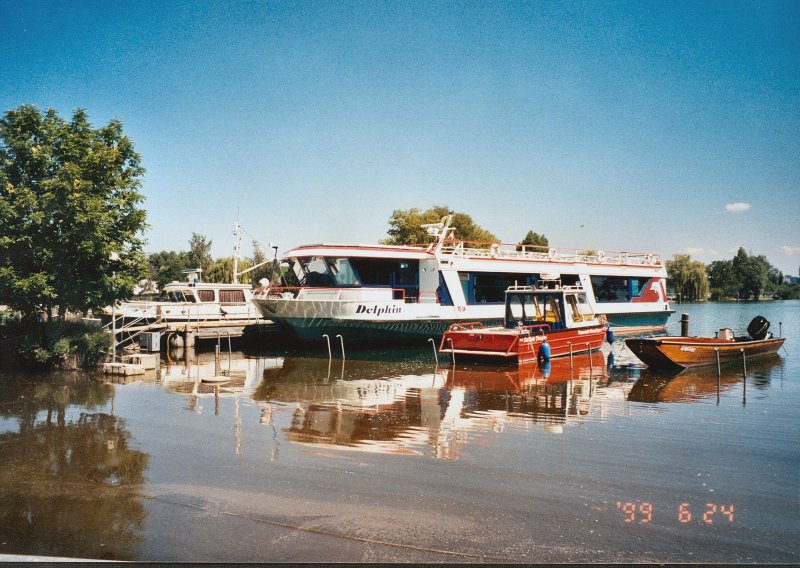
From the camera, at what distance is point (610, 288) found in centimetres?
3653

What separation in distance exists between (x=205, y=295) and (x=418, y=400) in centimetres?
1966

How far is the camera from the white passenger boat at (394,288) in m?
24.2

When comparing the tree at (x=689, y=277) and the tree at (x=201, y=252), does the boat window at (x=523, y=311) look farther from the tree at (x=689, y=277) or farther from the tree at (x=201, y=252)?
the tree at (x=689, y=277)

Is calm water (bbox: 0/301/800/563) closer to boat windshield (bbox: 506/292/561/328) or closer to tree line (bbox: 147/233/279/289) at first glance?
boat windshield (bbox: 506/292/561/328)

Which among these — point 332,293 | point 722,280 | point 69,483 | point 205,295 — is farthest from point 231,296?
point 722,280

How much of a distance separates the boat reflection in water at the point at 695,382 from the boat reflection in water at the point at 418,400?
148cm

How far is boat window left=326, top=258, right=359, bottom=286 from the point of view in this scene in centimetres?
2439

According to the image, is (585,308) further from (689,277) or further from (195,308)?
(689,277)

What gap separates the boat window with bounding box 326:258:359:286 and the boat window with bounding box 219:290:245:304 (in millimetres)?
10108

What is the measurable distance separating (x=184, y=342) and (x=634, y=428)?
2144 cm

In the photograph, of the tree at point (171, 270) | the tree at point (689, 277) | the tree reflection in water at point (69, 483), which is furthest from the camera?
the tree at point (689, 277)

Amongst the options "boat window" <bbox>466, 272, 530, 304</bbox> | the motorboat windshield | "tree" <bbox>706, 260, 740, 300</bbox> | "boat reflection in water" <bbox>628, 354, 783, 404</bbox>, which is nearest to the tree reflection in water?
"boat reflection in water" <bbox>628, 354, 783, 404</bbox>

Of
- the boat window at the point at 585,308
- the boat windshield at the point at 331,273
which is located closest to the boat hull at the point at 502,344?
the boat window at the point at 585,308

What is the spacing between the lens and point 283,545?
19.2 feet
